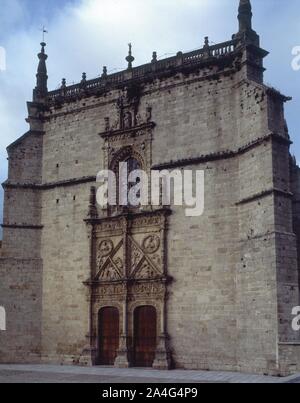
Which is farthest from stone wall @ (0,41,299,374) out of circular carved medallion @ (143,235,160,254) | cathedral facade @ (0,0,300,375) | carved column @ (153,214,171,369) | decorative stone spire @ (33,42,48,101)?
decorative stone spire @ (33,42,48,101)

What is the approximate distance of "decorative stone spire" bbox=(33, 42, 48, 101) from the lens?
24484 millimetres

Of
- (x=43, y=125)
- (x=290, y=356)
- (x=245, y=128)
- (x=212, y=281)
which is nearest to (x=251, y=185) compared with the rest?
(x=245, y=128)

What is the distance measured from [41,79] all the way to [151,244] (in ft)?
29.8

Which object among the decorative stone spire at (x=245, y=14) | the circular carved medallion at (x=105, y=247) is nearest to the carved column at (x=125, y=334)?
the circular carved medallion at (x=105, y=247)

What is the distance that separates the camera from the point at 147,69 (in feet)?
71.8

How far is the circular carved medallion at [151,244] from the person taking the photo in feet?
66.5

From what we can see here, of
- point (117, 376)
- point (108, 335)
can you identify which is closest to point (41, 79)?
point (108, 335)

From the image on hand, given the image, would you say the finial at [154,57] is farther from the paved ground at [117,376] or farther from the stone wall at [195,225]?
the paved ground at [117,376]

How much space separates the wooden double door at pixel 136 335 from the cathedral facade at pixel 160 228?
5 centimetres

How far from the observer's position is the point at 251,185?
720 inches

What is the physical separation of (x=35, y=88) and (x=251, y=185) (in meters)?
10.9

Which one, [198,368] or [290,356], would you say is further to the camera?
[198,368]

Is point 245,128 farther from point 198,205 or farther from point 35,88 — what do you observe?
point 35,88
